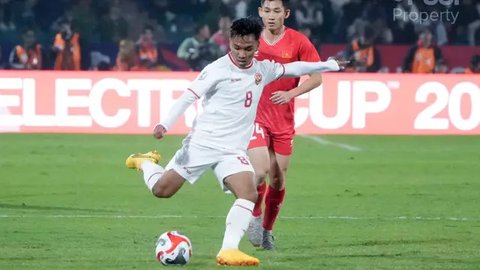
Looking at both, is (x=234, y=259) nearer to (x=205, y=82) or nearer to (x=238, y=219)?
(x=238, y=219)

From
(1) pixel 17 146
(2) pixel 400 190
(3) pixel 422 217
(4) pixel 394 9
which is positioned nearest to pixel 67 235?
(3) pixel 422 217

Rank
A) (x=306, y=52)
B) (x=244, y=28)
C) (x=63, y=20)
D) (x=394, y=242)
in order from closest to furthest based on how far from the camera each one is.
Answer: (x=244, y=28), (x=306, y=52), (x=394, y=242), (x=63, y=20)

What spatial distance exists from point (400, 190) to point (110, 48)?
37.6 feet

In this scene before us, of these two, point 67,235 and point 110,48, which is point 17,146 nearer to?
point 110,48

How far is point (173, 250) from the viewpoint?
29.0 ft

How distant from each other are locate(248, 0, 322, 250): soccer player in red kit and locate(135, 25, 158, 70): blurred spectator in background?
1480cm

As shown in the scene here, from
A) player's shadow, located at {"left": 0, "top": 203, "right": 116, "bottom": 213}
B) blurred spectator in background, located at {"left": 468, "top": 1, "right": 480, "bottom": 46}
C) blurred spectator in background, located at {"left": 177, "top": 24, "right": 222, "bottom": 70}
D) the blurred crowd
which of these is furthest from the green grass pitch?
blurred spectator in background, located at {"left": 468, "top": 1, "right": 480, "bottom": 46}

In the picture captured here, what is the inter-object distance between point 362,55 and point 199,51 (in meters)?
3.02

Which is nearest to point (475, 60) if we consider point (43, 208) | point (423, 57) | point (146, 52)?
point (423, 57)

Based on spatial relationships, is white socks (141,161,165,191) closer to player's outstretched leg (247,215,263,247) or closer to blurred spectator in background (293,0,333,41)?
player's outstretched leg (247,215,263,247)

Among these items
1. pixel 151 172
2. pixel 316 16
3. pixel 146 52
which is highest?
pixel 151 172

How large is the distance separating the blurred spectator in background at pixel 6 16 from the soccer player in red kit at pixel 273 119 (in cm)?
1649

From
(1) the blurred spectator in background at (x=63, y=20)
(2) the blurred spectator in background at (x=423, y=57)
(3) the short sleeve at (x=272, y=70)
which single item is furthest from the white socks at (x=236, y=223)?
(1) the blurred spectator in background at (x=63, y=20)

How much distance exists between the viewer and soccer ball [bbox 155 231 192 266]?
8836 millimetres
